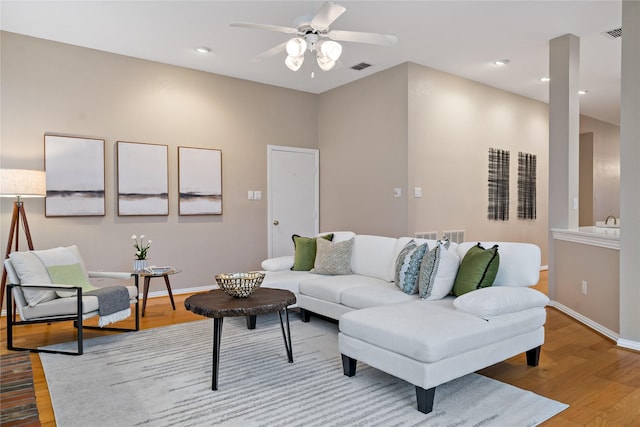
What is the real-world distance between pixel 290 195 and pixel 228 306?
3852 mm

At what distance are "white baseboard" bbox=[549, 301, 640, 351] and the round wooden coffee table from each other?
105 inches

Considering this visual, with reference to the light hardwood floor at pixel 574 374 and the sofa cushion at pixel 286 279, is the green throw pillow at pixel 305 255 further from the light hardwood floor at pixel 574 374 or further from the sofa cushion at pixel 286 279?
the light hardwood floor at pixel 574 374

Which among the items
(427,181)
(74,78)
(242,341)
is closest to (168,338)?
(242,341)

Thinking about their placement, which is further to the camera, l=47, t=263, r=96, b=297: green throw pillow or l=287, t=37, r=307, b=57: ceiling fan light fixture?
l=47, t=263, r=96, b=297: green throw pillow

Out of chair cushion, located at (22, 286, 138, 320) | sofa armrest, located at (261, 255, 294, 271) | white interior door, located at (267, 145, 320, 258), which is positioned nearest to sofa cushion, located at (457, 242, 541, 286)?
sofa armrest, located at (261, 255, 294, 271)

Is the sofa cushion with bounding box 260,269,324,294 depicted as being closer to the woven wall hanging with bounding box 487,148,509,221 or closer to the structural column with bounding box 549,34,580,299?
the structural column with bounding box 549,34,580,299

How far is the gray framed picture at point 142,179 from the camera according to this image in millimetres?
5074

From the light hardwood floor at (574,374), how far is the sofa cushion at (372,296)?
77cm

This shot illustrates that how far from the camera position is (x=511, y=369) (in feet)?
9.70

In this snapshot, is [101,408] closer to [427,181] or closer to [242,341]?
[242,341]

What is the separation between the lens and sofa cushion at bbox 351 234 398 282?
13.1ft

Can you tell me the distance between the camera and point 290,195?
650cm

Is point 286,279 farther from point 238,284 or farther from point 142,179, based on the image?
point 142,179

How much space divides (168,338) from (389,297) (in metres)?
1.94
